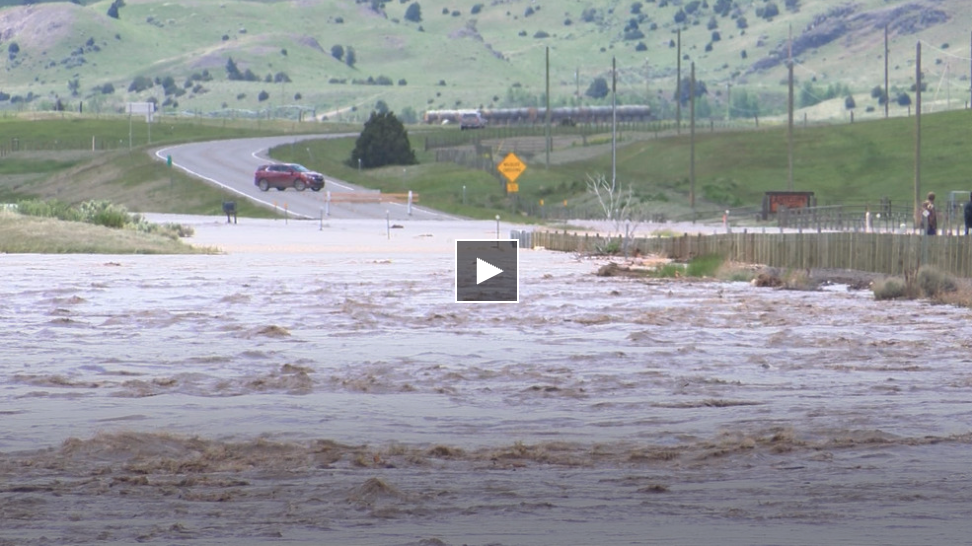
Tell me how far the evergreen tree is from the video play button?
219ft

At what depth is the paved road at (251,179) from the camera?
82.0m

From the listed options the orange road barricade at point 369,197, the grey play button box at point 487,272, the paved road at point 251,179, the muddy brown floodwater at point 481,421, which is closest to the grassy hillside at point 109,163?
the paved road at point 251,179

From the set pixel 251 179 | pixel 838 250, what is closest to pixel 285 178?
pixel 251 179

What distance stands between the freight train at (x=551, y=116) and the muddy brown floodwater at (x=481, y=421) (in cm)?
12910

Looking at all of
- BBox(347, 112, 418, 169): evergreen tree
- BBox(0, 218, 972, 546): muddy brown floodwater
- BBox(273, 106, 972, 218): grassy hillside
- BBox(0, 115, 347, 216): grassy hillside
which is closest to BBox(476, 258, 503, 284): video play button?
BBox(0, 218, 972, 546): muddy brown floodwater

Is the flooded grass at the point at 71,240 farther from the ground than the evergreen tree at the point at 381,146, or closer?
closer

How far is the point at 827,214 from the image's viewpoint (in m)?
68.4

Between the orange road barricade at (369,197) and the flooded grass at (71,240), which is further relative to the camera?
the orange road barricade at (369,197)

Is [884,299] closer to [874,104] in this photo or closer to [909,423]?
[909,423]

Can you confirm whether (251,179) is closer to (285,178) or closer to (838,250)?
(285,178)

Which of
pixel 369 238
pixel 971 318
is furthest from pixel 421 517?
pixel 369 238

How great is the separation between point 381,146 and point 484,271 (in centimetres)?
7197

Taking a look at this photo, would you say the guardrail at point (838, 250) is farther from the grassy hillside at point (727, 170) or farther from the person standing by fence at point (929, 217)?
the grassy hillside at point (727, 170)

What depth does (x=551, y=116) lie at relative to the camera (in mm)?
161250
